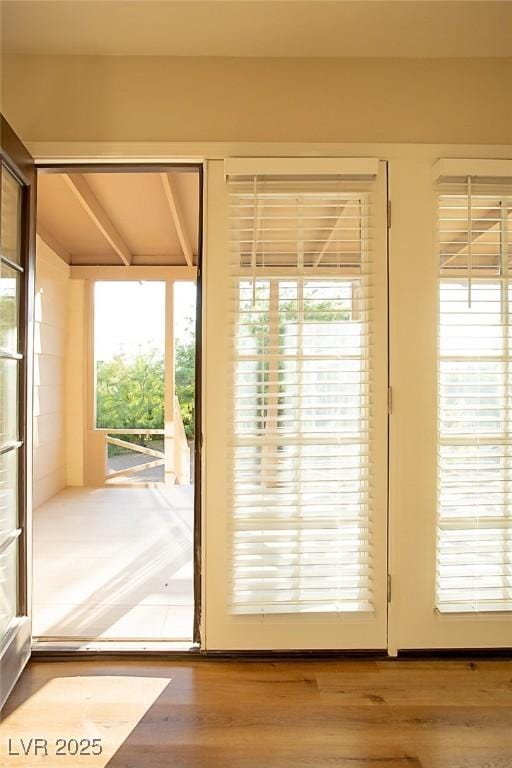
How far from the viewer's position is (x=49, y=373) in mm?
5840

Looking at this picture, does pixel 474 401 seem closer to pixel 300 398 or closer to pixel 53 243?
pixel 300 398

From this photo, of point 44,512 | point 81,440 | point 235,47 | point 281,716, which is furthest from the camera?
point 81,440

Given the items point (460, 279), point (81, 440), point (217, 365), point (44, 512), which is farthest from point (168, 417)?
point (460, 279)

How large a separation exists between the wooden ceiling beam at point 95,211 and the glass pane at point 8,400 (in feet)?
5.58

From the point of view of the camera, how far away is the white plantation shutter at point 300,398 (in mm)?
2287

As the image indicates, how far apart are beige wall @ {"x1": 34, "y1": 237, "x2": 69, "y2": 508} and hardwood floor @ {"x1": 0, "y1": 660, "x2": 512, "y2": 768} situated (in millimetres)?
3602

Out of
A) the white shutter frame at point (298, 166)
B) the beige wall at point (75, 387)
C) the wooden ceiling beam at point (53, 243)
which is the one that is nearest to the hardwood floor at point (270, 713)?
the white shutter frame at point (298, 166)

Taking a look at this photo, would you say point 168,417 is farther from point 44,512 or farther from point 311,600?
point 311,600

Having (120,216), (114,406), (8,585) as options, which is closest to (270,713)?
(8,585)

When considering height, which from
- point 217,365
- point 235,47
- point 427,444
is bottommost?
point 427,444

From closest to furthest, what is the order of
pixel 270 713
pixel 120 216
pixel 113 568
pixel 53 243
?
pixel 270 713 < pixel 113 568 < pixel 120 216 < pixel 53 243

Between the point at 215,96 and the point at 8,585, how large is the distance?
2.40m

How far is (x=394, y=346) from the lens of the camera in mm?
2342

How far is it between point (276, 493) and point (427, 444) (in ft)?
2.46
